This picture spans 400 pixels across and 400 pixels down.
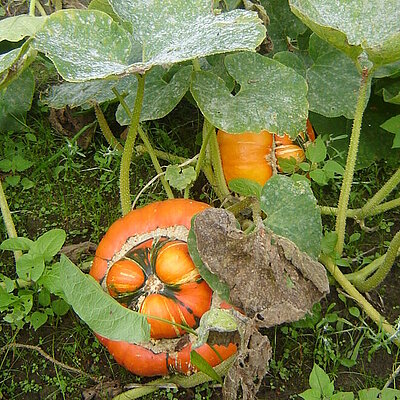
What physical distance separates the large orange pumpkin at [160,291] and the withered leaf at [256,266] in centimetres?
10

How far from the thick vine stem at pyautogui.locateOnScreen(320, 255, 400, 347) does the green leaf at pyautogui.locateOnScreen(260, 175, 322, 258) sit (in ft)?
0.58

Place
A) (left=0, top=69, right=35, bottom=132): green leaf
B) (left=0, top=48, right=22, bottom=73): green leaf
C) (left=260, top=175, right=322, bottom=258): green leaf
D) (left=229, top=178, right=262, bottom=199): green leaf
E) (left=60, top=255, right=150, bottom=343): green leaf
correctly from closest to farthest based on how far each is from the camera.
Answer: (left=60, top=255, right=150, bottom=343): green leaf < (left=0, top=48, right=22, bottom=73): green leaf < (left=260, top=175, right=322, bottom=258): green leaf < (left=229, top=178, right=262, bottom=199): green leaf < (left=0, top=69, right=35, bottom=132): green leaf

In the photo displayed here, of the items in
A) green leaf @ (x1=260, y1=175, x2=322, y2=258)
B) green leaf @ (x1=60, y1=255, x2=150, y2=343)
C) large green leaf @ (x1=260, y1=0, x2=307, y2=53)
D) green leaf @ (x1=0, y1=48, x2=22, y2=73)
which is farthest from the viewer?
large green leaf @ (x1=260, y1=0, x2=307, y2=53)

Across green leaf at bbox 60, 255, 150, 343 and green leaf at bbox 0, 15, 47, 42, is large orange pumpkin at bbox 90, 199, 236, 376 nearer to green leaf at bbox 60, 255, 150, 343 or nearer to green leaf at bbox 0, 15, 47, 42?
green leaf at bbox 60, 255, 150, 343

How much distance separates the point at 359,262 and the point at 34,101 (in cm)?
120

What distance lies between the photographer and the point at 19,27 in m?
1.34

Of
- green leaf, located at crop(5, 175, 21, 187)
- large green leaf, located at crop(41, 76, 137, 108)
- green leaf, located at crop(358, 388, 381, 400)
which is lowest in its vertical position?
green leaf, located at crop(358, 388, 381, 400)

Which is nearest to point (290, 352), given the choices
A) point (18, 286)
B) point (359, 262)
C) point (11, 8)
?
point (359, 262)

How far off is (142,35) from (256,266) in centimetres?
56

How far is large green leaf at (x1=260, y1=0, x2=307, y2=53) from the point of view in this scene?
5.77ft

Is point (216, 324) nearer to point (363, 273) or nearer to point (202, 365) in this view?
point (202, 365)

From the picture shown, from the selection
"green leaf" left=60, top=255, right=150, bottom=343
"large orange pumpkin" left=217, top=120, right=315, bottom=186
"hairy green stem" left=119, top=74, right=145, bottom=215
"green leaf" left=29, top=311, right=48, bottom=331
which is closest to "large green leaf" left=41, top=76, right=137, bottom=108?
"hairy green stem" left=119, top=74, right=145, bottom=215

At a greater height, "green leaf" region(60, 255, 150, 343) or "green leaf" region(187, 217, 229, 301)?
"green leaf" region(60, 255, 150, 343)

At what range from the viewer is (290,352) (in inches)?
57.7
